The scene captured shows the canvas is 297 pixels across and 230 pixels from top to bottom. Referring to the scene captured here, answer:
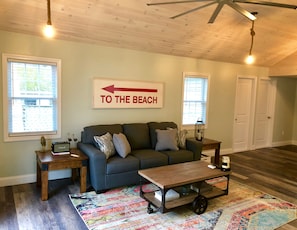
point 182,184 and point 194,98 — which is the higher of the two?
point 194,98

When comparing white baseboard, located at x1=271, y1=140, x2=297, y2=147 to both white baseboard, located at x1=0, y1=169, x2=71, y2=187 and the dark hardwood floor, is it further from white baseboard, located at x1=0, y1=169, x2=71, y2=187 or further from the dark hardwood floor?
white baseboard, located at x1=0, y1=169, x2=71, y2=187

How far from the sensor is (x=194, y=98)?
5582mm

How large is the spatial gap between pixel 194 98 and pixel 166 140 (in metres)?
1.71

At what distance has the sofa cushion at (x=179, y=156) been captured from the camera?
13.4 ft

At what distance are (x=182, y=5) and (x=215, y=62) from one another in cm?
252

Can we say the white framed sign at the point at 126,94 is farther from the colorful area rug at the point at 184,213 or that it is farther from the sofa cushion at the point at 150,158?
the colorful area rug at the point at 184,213

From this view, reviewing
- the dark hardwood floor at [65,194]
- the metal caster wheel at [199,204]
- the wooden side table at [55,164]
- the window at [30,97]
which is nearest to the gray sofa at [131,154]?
the wooden side table at [55,164]

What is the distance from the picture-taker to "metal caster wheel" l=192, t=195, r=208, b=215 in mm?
3002

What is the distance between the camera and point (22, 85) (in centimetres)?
371

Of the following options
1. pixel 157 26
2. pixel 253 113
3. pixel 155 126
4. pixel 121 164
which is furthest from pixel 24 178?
pixel 253 113

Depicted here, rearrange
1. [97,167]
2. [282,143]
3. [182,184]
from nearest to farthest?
1. [182,184]
2. [97,167]
3. [282,143]

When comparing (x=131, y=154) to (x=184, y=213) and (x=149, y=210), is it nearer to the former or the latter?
(x=149, y=210)

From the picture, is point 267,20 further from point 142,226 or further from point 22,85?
point 22,85

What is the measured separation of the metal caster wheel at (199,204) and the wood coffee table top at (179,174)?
9.4 inches
